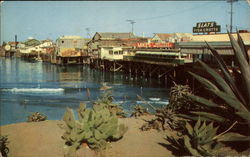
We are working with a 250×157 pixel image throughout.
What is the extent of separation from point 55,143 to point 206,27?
157 ft

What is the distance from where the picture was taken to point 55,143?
24.0 feet

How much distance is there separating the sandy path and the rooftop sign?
44.7 m

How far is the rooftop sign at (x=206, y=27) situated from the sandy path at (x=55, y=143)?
146 feet

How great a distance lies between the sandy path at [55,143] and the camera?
654cm

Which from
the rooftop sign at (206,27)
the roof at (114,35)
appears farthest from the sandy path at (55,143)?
the roof at (114,35)

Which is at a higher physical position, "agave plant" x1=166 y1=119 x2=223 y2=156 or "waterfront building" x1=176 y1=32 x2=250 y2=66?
"waterfront building" x1=176 y1=32 x2=250 y2=66

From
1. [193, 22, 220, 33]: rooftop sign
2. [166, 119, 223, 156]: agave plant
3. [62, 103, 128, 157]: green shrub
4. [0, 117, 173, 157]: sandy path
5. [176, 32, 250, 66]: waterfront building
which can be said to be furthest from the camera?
[193, 22, 220, 33]: rooftop sign

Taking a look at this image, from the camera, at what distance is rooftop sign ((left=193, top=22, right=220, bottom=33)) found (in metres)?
49.7

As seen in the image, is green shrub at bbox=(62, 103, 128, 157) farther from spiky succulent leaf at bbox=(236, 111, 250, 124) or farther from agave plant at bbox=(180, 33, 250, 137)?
spiky succulent leaf at bbox=(236, 111, 250, 124)

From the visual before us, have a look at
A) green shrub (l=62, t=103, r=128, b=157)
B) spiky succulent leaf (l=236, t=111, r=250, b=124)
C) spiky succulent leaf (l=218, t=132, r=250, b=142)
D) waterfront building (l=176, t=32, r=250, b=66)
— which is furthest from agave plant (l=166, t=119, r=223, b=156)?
waterfront building (l=176, t=32, r=250, b=66)

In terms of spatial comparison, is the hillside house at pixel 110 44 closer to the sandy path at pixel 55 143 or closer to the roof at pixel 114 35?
the roof at pixel 114 35

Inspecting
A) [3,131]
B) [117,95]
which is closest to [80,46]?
[117,95]

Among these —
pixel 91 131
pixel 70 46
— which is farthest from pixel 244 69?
pixel 70 46

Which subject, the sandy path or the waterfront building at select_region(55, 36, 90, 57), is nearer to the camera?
the sandy path
